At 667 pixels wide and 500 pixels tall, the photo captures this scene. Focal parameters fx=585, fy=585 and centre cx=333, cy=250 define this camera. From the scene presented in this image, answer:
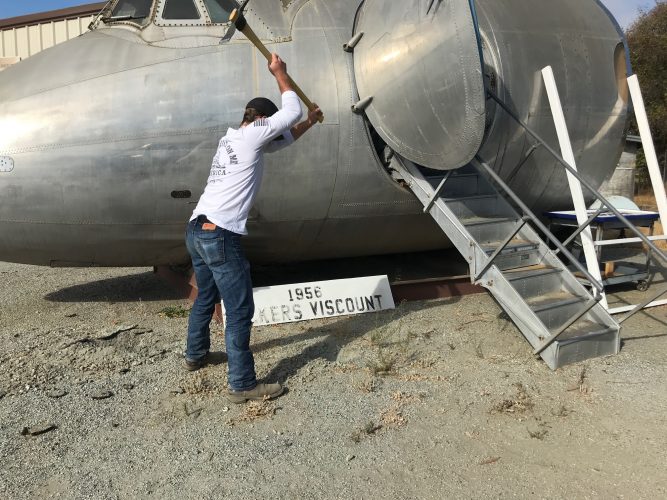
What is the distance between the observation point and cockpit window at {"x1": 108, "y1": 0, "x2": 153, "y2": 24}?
5.67 m

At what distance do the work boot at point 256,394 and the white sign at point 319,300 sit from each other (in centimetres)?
162

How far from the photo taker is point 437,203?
18.1ft

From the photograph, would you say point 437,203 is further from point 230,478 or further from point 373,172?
point 230,478

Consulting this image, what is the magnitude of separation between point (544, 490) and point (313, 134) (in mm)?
3593

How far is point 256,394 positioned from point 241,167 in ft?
5.28

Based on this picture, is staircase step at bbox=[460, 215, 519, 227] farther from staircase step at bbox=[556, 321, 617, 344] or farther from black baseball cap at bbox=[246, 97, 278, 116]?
black baseball cap at bbox=[246, 97, 278, 116]

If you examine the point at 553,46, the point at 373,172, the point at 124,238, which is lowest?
the point at 124,238

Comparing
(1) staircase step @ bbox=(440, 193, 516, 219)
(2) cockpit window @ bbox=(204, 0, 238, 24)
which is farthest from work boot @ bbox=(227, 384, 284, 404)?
(2) cockpit window @ bbox=(204, 0, 238, 24)

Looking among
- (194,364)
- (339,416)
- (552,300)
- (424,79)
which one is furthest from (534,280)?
(194,364)

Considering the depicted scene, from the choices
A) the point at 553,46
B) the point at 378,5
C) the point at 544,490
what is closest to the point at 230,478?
the point at 544,490

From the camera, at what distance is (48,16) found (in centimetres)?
1964

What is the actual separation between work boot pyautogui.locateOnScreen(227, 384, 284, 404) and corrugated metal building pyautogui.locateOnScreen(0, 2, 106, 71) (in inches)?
752

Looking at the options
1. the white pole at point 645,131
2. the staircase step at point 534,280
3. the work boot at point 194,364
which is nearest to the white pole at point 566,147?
the staircase step at point 534,280

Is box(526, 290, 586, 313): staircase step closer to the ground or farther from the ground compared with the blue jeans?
closer to the ground
